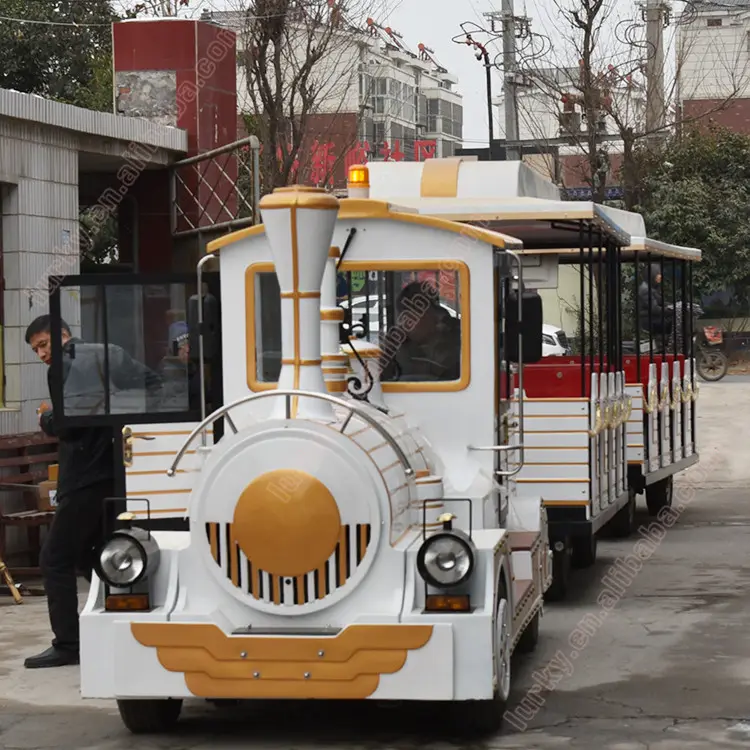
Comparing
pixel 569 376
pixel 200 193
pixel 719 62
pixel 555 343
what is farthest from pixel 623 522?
pixel 719 62

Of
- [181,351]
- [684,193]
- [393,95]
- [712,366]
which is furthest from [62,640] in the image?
[393,95]

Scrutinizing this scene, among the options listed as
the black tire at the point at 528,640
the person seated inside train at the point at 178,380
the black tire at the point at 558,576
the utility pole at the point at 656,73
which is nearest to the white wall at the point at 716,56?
the utility pole at the point at 656,73

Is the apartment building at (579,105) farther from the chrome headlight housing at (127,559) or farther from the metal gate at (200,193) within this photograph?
the chrome headlight housing at (127,559)

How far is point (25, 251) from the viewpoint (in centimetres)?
1281

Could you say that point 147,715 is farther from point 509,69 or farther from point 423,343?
point 509,69

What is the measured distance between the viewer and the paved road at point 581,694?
→ 718cm

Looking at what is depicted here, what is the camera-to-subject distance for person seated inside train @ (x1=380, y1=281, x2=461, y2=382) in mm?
8242

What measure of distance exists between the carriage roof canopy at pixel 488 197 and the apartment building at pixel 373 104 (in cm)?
931

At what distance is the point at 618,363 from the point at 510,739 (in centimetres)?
603

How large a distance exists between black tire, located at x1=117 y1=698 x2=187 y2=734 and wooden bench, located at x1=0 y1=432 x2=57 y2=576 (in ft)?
14.6

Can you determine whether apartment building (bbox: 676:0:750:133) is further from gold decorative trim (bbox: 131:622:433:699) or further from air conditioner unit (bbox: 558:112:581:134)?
gold decorative trim (bbox: 131:622:433:699)

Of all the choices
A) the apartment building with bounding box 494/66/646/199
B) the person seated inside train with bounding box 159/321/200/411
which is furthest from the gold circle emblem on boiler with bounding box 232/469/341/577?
the apartment building with bounding box 494/66/646/199

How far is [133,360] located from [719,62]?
49824mm

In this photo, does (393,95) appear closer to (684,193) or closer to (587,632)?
(684,193)
